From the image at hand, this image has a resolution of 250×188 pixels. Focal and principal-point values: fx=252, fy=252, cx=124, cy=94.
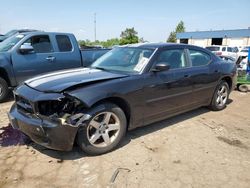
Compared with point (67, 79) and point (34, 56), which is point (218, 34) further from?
point (67, 79)

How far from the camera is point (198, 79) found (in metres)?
5.01

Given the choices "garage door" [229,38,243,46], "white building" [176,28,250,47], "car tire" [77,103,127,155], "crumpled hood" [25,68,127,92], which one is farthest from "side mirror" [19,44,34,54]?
"garage door" [229,38,243,46]

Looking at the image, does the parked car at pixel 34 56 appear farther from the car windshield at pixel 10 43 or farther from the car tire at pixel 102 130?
the car tire at pixel 102 130

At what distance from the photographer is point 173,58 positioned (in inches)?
184

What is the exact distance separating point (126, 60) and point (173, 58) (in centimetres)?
89

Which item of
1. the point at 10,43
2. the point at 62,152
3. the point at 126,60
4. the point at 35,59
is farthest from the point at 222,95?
the point at 10,43

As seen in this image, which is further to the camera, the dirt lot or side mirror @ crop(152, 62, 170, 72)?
side mirror @ crop(152, 62, 170, 72)

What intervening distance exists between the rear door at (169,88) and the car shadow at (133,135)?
336 millimetres

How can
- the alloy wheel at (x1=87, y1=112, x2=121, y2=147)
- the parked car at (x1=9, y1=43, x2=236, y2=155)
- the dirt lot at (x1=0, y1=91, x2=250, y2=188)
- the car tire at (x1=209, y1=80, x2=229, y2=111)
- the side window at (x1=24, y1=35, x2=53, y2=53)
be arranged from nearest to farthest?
1. the dirt lot at (x1=0, y1=91, x2=250, y2=188)
2. the parked car at (x1=9, y1=43, x2=236, y2=155)
3. the alloy wheel at (x1=87, y1=112, x2=121, y2=147)
4. the car tire at (x1=209, y1=80, x2=229, y2=111)
5. the side window at (x1=24, y1=35, x2=53, y2=53)

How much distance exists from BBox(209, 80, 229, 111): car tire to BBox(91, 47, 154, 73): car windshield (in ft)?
7.35

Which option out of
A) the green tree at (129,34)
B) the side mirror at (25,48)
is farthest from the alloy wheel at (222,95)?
the green tree at (129,34)

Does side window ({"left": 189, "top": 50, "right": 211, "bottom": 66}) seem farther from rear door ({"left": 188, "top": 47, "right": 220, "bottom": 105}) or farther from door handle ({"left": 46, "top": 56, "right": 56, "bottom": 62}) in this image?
door handle ({"left": 46, "top": 56, "right": 56, "bottom": 62})

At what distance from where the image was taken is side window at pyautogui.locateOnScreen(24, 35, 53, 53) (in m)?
6.89

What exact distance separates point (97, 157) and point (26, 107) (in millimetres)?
1211
